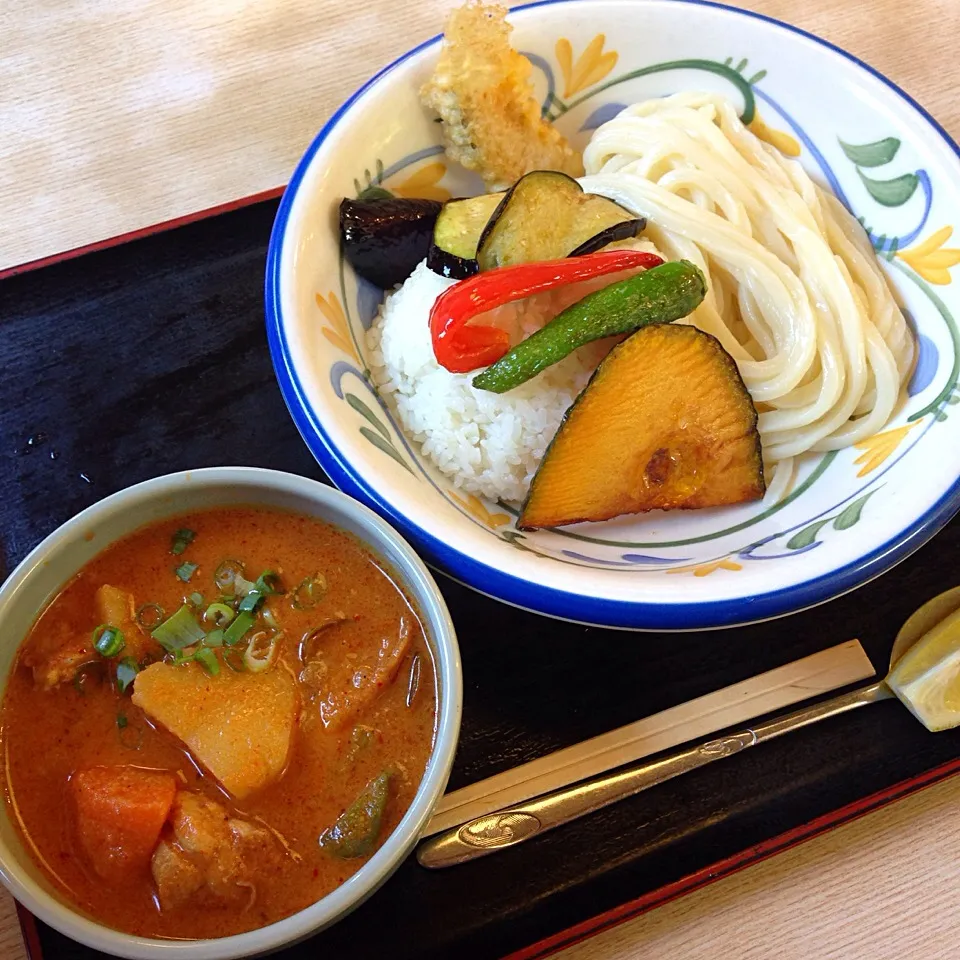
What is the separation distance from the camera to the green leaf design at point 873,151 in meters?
2.16

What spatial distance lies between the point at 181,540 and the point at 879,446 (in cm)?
165

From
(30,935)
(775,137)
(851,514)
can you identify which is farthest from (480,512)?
(775,137)

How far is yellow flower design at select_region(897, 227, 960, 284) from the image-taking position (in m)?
2.07

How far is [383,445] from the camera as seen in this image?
1868 mm

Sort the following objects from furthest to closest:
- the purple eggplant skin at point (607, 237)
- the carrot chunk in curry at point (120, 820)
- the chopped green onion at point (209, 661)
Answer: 1. the purple eggplant skin at point (607, 237)
2. the chopped green onion at point (209, 661)
3. the carrot chunk in curry at point (120, 820)

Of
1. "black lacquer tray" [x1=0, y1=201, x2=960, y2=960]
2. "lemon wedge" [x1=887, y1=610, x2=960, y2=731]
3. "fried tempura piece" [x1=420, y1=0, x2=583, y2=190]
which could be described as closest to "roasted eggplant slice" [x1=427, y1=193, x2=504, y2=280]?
"fried tempura piece" [x1=420, y1=0, x2=583, y2=190]

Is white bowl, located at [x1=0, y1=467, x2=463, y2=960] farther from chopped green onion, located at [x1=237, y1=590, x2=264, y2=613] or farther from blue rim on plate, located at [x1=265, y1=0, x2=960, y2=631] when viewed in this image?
chopped green onion, located at [x1=237, y1=590, x2=264, y2=613]

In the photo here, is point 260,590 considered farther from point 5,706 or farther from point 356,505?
point 5,706

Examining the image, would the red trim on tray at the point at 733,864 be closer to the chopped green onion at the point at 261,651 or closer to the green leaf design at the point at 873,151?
the chopped green onion at the point at 261,651

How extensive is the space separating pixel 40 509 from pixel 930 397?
7.31ft

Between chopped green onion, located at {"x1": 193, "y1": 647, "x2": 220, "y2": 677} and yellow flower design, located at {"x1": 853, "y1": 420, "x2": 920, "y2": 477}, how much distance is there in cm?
153

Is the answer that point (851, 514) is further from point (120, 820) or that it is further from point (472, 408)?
point (120, 820)

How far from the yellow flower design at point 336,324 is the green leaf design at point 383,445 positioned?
25cm

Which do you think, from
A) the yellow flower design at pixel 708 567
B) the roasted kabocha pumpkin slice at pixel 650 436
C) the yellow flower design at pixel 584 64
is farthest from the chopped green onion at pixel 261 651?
the yellow flower design at pixel 584 64
